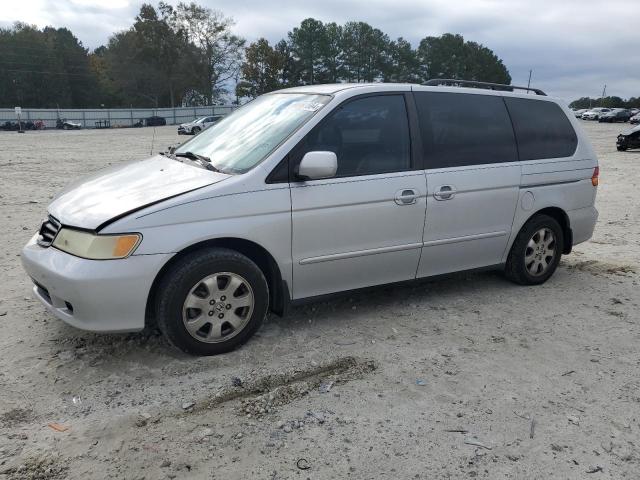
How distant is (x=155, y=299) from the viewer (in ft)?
11.4

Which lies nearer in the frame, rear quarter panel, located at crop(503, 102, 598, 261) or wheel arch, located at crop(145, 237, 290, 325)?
wheel arch, located at crop(145, 237, 290, 325)

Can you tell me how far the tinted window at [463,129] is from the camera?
4352 mm

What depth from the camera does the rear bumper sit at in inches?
207

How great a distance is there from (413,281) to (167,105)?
303 feet

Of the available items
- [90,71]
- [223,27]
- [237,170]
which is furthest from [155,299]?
[90,71]

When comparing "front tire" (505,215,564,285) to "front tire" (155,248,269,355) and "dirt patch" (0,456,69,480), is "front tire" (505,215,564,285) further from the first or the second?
"dirt patch" (0,456,69,480)

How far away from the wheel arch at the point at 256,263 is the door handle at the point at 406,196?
3.56 ft

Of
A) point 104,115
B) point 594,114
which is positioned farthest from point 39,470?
point 594,114

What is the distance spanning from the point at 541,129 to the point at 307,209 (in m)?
2.66

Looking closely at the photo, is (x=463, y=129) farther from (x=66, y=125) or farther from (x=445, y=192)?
(x=66, y=125)

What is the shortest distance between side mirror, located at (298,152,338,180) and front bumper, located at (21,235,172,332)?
105 cm

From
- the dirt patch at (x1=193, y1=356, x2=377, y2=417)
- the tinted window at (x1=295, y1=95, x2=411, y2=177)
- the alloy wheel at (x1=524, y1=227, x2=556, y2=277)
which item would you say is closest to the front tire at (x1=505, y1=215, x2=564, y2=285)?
the alloy wheel at (x1=524, y1=227, x2=556, y2=277)

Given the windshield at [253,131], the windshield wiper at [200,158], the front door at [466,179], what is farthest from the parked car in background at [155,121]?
the front door at [466,179]

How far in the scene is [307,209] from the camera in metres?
3.75
